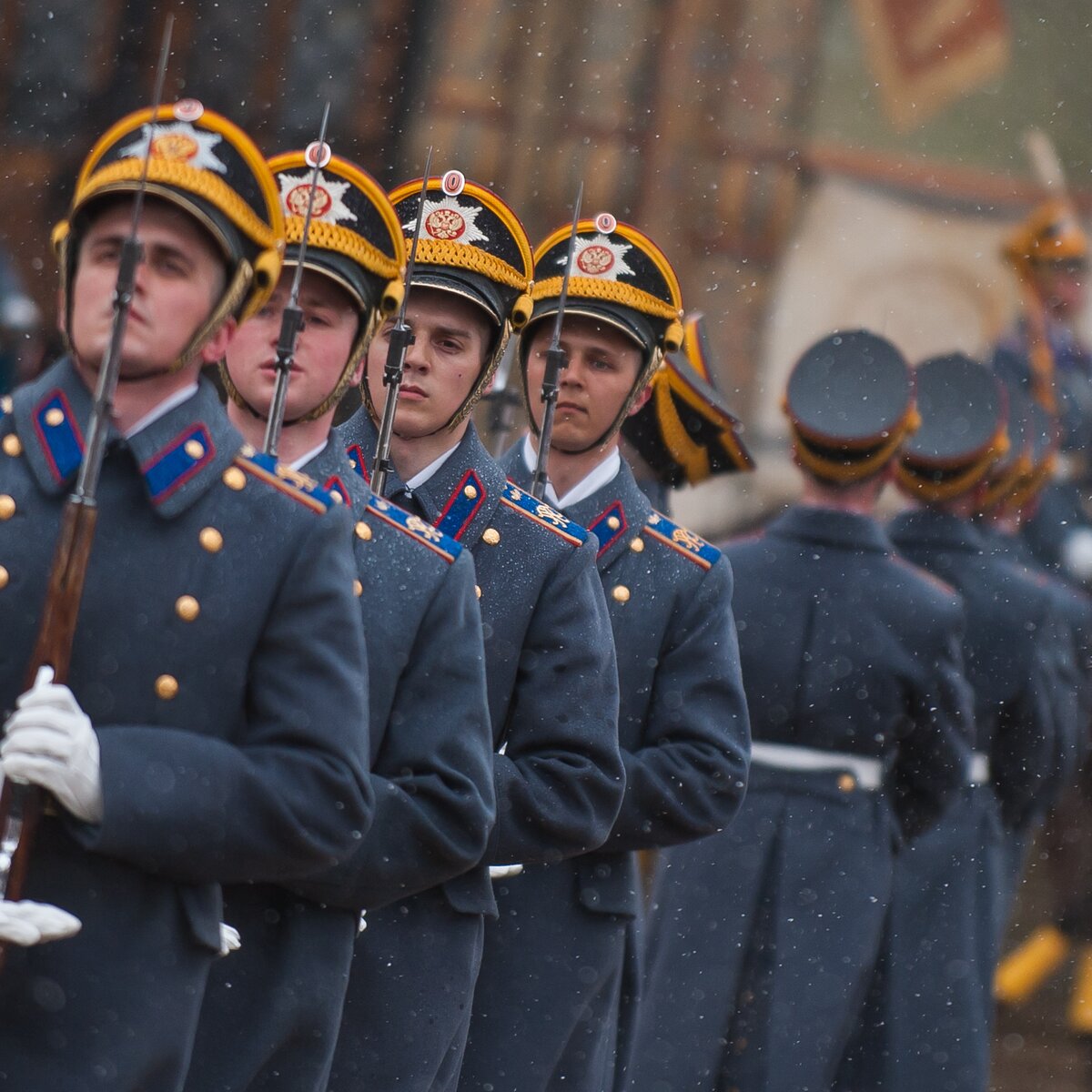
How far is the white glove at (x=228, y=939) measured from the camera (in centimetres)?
340

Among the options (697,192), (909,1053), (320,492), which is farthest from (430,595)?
(697,192)

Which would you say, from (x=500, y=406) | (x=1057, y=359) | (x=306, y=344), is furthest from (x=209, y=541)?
(x=1057, y=359)

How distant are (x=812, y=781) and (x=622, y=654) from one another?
1.72 metres

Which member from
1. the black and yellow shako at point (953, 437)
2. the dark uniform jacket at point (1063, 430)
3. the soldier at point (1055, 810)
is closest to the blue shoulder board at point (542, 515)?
the black and yellow shako at point (953, 437)

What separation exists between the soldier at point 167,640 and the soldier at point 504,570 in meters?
1.02

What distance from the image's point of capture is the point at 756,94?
19812 mm

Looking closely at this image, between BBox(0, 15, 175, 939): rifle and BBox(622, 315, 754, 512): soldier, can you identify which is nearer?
BBox(0, 15, 175, 939): rifle

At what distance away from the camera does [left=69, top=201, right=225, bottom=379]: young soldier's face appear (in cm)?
335

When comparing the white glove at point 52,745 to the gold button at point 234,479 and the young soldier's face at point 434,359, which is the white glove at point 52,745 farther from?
the young soldier's face at point 434,359

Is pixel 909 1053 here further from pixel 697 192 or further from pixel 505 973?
pixel 697 192

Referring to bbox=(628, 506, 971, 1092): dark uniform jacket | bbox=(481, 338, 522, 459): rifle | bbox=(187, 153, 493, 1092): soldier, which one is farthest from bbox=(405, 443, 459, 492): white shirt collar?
bbox=(628, 506, 971, 1092): dark uniform jacket

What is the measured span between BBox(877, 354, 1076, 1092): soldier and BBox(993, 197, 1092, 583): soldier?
15.5 ft

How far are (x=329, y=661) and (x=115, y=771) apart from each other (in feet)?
1.08

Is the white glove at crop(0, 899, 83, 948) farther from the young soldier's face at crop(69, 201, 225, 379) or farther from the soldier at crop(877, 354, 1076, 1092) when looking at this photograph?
the soldier at crop(877, 354, 1076, 1092)
